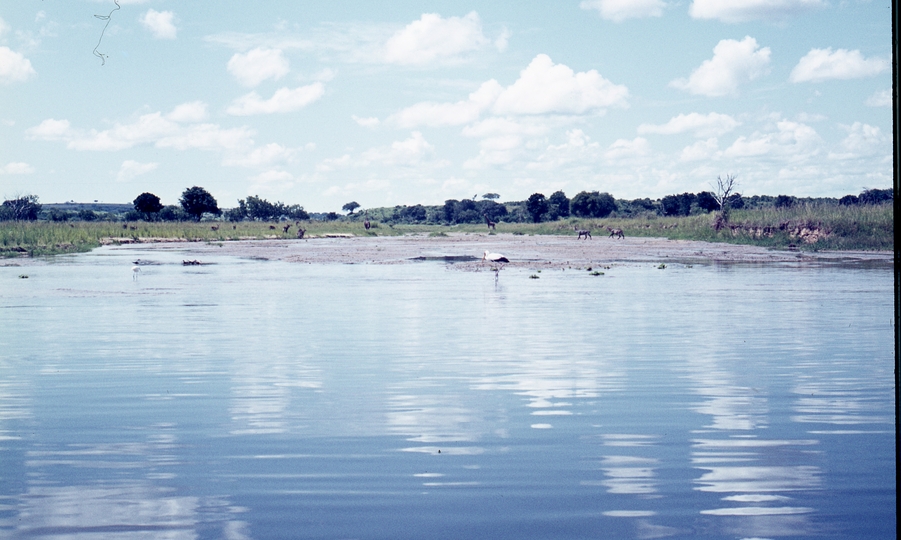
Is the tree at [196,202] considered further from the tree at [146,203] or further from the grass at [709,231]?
the grass at [709,231]

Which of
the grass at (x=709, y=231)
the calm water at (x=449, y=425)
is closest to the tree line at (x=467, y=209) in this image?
the grass at (x=709, y=231)

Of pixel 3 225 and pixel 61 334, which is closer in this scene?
pixel 61 334

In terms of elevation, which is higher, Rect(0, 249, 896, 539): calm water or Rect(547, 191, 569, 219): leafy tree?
Rect(547, 191, 569, 219): leafy tree

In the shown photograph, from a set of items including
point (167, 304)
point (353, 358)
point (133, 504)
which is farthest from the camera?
point (167, 304)

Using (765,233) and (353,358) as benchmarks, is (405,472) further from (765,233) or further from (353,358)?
(765,233)

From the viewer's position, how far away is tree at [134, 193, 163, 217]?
122 meters

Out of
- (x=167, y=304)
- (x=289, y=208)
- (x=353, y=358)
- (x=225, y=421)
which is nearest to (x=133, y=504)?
(x=225, y=421)

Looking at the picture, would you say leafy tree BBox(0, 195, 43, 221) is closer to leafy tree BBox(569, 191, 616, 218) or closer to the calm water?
the calm water

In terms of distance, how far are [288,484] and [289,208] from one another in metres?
142

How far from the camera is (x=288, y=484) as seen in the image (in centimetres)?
622

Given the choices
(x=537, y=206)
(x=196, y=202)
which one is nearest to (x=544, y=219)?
(x=537, y=206)

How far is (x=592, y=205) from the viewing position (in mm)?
146750

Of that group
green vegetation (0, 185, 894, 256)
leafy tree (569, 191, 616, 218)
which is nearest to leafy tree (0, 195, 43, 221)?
green vegetation (0, 185, 894, 256)

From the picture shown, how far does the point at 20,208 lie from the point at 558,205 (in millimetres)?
89208
